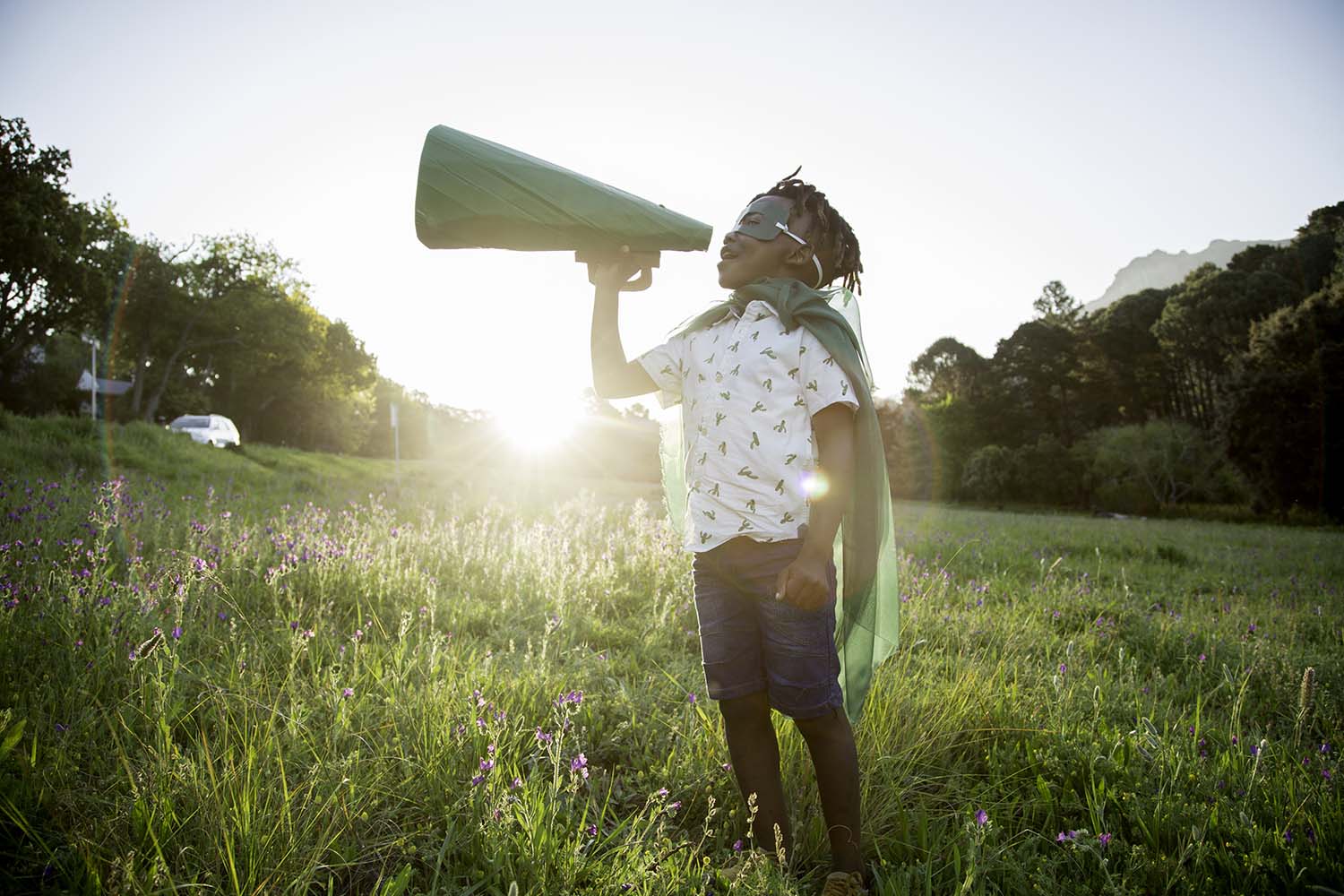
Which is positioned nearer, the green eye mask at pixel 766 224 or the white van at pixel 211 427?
the green eye mask at pixel 766 224

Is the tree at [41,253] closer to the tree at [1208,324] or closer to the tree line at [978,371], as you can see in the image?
the tree line at [978,371]

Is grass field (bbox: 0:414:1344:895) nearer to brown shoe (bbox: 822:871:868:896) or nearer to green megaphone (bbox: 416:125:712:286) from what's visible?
brown shoe (bbox: 822:871:868:896)

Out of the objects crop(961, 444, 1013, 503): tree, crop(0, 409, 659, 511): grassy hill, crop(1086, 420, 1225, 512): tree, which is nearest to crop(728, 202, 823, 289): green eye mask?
crop(0, 409, 659, 511): grassy hill

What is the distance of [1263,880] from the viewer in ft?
6.31

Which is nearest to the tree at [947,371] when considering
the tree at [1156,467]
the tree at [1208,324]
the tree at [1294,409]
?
the tree at [1208,324]

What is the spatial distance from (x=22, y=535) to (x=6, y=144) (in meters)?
19.9

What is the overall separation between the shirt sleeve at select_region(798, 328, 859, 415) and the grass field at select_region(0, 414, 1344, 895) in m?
1.30

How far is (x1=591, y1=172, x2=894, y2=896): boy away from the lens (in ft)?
6.62

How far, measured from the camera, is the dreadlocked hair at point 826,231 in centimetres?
244

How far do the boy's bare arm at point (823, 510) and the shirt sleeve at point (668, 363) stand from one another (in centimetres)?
60

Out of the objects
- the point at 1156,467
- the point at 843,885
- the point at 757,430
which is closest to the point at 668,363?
the point at 757,430

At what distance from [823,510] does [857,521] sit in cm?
28

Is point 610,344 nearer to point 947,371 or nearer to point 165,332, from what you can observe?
point 165,332

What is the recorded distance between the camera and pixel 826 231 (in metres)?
2.48
